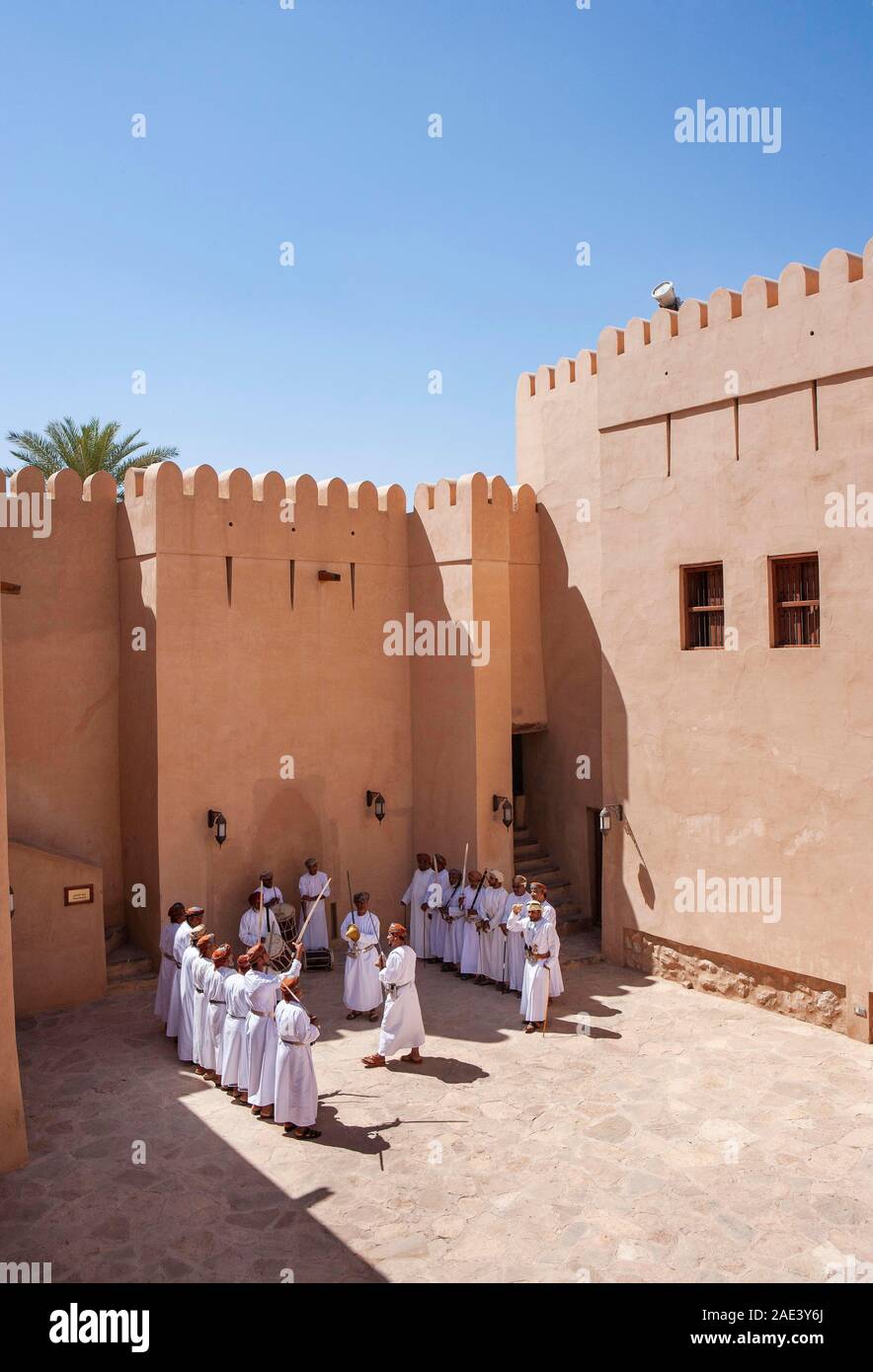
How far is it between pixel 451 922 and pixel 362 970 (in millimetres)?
2241

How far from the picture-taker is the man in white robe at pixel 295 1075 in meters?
8.61

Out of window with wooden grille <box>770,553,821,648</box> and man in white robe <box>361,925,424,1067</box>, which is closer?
man in white robe <box>361,925,424,1067</box>

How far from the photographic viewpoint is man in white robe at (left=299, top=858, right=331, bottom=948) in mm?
13172

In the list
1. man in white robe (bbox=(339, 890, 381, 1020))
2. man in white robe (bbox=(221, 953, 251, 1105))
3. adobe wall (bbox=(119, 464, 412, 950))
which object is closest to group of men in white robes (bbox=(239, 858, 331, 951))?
adobe wall (bbox=(119, 464, 412, 950))

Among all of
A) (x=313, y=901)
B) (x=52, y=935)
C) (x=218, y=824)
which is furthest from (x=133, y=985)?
Answer: (x=313, y=901)

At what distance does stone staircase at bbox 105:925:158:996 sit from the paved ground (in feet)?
2.89

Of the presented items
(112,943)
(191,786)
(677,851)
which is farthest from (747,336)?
(112,943)

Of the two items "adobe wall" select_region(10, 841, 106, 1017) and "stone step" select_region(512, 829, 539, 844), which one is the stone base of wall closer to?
"stone step" select_region(512, 829, 539, 844)

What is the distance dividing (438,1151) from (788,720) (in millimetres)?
6059

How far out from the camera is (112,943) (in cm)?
1291

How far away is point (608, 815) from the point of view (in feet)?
43.7

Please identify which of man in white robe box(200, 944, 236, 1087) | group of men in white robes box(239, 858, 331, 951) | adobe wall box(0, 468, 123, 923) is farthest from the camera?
adobe wall box(0, 468, 123, 923)

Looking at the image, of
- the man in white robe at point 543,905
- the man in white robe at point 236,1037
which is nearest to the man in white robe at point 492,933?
the man in white robe at point 543,905

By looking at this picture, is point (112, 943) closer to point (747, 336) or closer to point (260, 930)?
point (260, 930)
